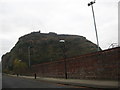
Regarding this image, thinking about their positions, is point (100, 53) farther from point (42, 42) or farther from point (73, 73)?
point (42, 42)

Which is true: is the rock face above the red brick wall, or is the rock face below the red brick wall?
above

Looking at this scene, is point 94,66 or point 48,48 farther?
point 48,48

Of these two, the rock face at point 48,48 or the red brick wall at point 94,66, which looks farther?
the rock face at point 48,48

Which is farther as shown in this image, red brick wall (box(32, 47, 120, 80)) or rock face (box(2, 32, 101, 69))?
rock face (box(2, 32, 101, 69))

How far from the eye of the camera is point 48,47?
13575 centimetres

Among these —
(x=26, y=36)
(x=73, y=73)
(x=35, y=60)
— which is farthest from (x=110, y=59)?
(x=26, y=36)

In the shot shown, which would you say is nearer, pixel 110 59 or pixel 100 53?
pixel 110 59

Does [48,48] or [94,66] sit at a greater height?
[48,48]

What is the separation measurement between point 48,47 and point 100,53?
110 metres

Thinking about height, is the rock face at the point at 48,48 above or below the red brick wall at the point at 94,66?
above

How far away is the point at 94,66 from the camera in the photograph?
28.3 metres

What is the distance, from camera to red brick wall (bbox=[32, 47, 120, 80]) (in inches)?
930

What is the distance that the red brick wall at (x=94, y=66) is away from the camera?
77.5ft

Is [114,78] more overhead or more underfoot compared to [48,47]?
more underfoot
